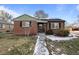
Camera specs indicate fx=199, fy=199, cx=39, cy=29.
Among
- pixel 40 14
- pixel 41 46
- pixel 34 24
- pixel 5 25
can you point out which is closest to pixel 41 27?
pixel 34 24

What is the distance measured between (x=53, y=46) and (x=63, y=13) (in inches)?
32.2

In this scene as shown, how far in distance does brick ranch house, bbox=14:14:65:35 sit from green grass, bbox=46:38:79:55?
0.36 metres

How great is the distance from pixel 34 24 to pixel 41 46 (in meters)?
0.56

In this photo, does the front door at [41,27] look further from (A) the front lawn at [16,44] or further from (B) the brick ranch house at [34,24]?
(A) the front lawn at [16,44]

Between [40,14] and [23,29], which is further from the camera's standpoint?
[23,29]

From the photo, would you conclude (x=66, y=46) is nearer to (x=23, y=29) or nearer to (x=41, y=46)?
(x=41, y=46)

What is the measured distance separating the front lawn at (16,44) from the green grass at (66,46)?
42cm

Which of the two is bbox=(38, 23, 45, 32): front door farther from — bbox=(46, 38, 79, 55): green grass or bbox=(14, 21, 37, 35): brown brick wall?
bbox=(46, 38, 79, 55): green grass

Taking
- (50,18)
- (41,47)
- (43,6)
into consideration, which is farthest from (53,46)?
(43,6)

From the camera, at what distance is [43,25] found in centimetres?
471

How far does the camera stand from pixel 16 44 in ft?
15.4

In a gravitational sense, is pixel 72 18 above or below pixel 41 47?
above

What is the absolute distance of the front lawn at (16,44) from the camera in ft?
15.1
